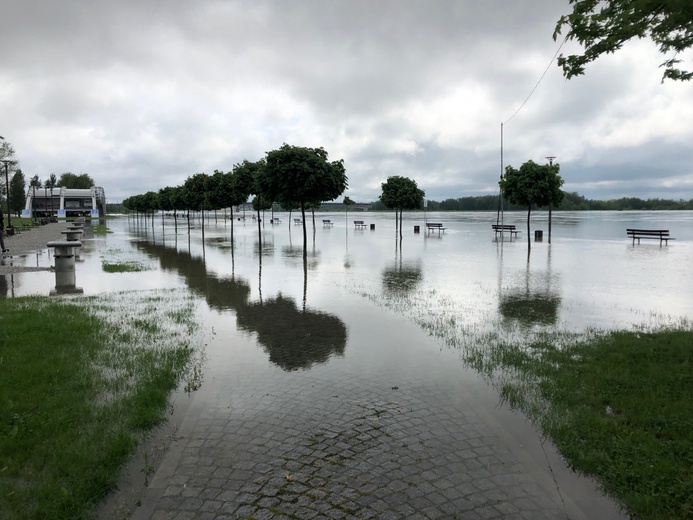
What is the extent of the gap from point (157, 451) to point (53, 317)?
6.25 meters

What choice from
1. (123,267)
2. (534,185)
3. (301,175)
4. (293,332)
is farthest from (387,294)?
(534,185)

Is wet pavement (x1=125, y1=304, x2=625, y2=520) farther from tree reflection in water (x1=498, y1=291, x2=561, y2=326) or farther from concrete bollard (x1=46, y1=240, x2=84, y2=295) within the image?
concrete bollard (x1=46, y1=240, x2=84, y2=295)

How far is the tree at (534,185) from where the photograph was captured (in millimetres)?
27906

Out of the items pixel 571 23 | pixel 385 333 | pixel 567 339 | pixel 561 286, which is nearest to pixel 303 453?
pixel 385 333

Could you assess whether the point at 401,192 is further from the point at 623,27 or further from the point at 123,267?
the point at 623,27

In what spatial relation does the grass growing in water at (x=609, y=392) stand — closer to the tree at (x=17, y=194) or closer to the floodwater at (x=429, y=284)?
the floodwater at (x=429, y=284)

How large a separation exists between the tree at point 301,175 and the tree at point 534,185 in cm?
1389

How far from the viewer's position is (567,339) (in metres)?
8.09

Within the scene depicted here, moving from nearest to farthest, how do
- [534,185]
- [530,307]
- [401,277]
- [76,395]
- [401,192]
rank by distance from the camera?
[76,395] < [530,307] < [401,277] < [534,185] < [401,192]

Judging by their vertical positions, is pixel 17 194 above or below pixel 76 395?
above

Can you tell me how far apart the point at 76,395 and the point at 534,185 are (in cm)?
2768

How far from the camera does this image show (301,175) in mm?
18891

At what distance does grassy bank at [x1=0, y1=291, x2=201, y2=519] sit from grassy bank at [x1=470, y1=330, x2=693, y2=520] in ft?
13.9

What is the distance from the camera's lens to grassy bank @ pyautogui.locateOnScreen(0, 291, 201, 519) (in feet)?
12.0
